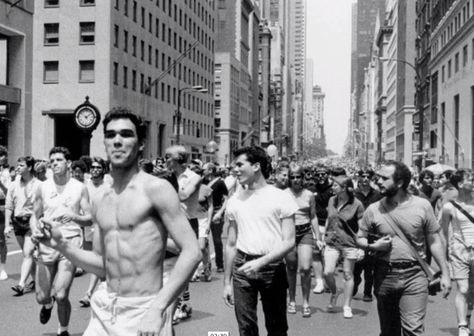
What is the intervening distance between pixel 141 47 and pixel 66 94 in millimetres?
8885

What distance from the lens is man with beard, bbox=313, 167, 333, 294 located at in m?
10.9

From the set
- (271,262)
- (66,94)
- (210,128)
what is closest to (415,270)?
(271,262)

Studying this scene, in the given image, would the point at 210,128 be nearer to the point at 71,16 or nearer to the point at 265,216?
the point at 71,16

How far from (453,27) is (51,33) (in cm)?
2894

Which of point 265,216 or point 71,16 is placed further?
point 71,16

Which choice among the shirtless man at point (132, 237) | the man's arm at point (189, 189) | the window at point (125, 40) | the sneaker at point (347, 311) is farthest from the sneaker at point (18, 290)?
the window at point (125, 40)

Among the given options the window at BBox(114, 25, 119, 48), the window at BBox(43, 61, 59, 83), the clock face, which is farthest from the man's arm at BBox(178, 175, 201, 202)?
the window at BBox(43, 61, 59, 83)

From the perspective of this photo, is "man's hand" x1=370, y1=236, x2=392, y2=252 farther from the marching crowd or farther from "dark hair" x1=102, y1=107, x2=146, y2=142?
"dark hair" x1=102, y1=107, x2=146, y2=142

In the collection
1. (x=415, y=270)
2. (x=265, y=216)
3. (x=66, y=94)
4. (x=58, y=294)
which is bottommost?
(x=58, y=294)

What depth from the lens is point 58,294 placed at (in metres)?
6.89

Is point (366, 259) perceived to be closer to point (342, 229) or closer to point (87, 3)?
point (342, 229)

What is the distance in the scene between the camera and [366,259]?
10.1 metres

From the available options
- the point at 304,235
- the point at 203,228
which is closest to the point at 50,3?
the point at 203,228

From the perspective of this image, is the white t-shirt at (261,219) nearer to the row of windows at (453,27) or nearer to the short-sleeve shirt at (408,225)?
the short-sleeve shirt at (408,225)
